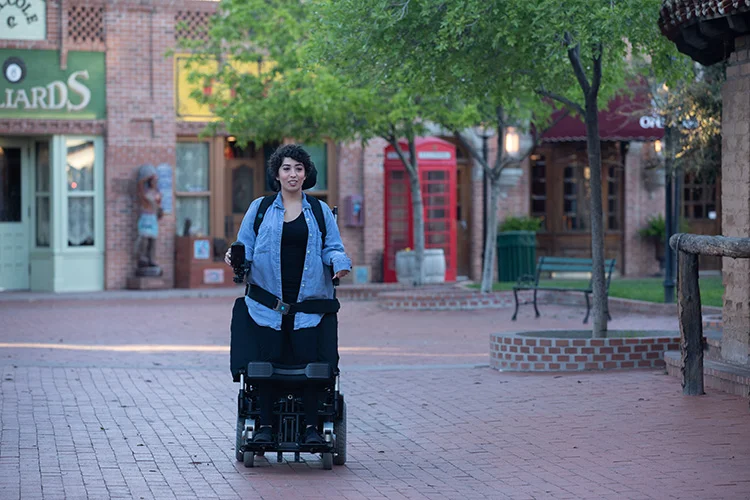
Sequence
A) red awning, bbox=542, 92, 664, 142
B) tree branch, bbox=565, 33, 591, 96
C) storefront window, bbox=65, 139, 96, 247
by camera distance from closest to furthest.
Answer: tree branch, bbox=565, 33, 591, 96 → storefront window, bbox=65, 139, 96, 247 → red awning, bbox=542, 92, 664, 142

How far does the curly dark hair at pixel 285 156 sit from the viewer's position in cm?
757

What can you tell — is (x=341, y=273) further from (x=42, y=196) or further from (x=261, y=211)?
(x=42, y=196)

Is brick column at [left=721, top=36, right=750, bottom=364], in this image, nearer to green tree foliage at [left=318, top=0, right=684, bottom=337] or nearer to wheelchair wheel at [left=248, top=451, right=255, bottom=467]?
green tree foliage at [left=318, top=0, right=684, bottom=337]

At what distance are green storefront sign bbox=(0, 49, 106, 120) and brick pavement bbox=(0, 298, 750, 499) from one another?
418 inches

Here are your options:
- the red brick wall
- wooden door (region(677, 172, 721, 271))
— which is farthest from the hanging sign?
wooden door (region(677, 172, 721, 271))

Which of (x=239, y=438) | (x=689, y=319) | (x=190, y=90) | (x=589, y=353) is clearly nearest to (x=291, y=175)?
(x=239, y=438)

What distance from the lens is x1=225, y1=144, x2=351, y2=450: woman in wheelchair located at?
7.34 metres

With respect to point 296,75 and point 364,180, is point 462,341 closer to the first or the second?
point 296,75

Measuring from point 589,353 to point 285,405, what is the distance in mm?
5215

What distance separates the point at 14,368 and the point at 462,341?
19.0 ft

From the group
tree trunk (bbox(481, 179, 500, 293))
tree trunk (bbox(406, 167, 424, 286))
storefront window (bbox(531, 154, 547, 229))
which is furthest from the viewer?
storefront window (bbox(531, 154, 547, 229))

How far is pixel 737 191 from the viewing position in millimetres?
10945

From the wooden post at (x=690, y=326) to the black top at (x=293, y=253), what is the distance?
13.3 feet

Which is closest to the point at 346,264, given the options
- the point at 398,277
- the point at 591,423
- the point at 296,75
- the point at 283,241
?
the point at 283,241
